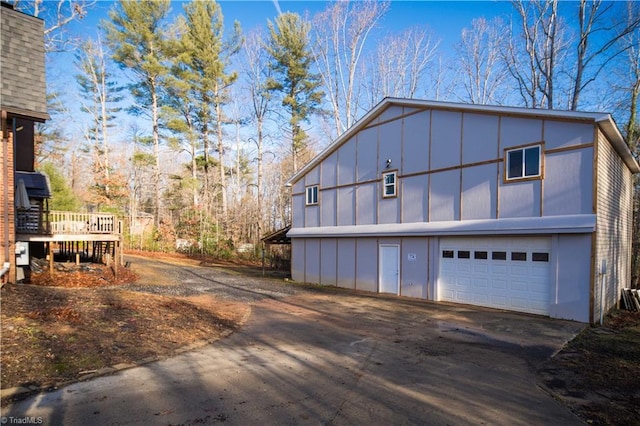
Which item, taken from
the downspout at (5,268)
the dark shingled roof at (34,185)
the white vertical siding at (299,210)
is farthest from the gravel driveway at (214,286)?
the dark shingled roof at (34,185)

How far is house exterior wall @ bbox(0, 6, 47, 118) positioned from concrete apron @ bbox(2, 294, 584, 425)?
28.0 ft

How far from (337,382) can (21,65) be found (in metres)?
12.0

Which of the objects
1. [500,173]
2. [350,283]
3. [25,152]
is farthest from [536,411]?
[25,152]

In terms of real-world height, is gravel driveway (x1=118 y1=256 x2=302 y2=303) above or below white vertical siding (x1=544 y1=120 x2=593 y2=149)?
below

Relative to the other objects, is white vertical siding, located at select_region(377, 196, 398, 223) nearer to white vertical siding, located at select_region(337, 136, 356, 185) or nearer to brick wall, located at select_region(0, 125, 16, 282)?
white vertical siding, located at select_region(337, 136, 356, 185)

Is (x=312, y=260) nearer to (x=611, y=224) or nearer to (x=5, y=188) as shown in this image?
(x=611, y=224)

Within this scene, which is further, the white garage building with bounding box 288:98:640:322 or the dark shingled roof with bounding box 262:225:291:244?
the dark shingled roof with bounding box 262:225:291:244

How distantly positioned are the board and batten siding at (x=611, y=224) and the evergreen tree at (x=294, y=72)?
21263mm

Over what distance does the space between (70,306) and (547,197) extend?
12.6 meters

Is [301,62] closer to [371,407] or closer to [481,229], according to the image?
[481,229]

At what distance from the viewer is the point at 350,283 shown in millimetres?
15375

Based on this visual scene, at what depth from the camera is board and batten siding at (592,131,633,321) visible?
9484mm

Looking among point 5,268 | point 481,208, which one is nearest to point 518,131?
point 481,208

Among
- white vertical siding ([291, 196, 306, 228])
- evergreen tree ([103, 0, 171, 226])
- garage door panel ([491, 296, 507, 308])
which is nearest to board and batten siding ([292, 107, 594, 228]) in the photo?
white vertical siding ([291, 196, 306, 228])
